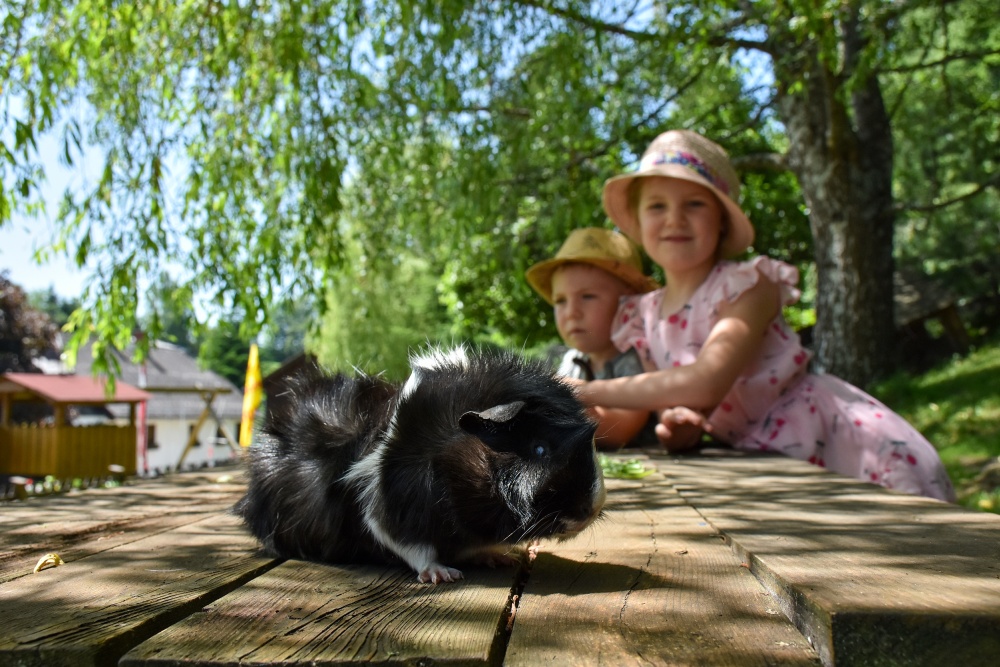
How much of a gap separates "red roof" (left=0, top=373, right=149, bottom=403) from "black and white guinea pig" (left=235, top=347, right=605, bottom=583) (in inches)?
778

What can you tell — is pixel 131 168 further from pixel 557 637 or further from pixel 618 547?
pixel 557 637

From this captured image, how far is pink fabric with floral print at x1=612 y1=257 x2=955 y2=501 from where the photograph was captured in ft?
12.3

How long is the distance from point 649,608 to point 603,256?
12.1 ft

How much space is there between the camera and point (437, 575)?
70.2 inches

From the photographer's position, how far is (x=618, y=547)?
2.03 metres

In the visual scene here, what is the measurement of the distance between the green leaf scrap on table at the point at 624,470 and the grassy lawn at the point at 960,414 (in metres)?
5.32

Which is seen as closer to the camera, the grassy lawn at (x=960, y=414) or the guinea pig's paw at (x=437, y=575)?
the guinea pig's paw at (x=437, y=575)

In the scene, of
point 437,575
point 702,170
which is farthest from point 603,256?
point 437,575

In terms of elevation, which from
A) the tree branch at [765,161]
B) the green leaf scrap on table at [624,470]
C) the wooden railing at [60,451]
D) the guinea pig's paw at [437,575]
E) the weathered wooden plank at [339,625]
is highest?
the tree branch at [765,161]

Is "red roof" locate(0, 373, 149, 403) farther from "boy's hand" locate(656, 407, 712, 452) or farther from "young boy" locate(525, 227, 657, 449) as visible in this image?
"boy's hand" locate(656, 407, 712, 452)

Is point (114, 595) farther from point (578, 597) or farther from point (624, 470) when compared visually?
point (624, 470)

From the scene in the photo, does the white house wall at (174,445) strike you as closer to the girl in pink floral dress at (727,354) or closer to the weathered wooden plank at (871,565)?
the girl in pink floral dress at (727,354)

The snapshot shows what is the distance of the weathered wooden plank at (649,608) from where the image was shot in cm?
118

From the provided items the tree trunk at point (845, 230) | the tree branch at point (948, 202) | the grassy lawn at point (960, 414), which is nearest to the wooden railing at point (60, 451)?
the tree trunk at point (845, 230)
